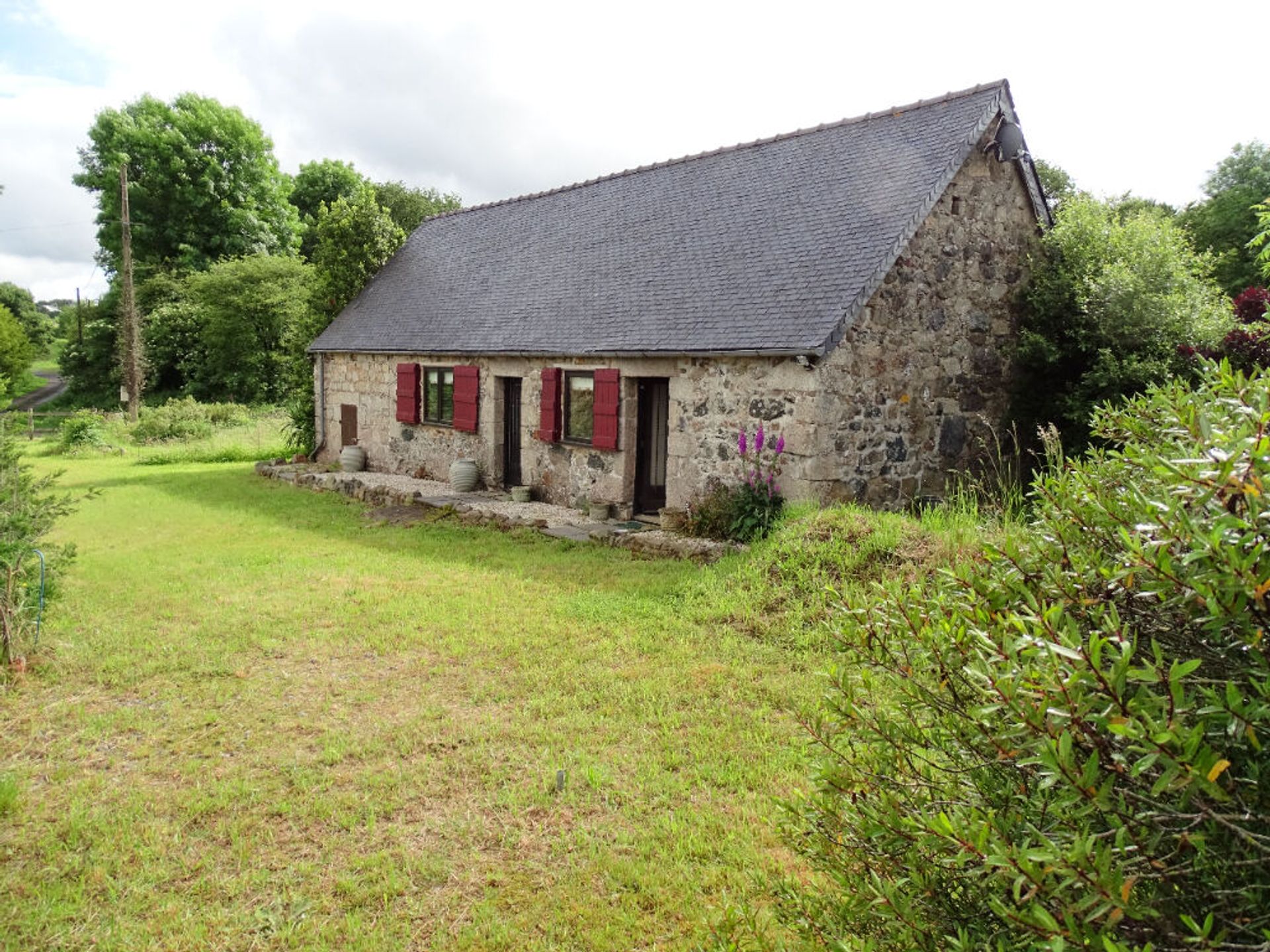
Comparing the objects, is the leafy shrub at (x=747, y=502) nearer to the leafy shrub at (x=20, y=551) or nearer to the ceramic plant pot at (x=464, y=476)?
the ceramic plant pot at (x=464, y=476)

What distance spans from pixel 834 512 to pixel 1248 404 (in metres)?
6.26

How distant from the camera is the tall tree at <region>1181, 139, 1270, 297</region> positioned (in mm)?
19750

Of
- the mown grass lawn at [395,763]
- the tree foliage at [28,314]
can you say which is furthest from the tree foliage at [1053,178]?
the tree foliage at [28,314]

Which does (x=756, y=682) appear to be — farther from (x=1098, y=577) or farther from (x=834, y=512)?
(x=1098, y=577)

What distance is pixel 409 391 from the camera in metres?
15.3

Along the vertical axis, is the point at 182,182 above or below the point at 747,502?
above

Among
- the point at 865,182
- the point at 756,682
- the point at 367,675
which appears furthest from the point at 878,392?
the point at 367,675

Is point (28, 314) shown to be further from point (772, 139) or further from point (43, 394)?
point (772, 139)

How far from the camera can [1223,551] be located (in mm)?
1354

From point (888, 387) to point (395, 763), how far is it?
730cm

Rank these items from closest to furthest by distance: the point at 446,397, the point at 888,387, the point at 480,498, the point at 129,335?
the point at 888,387 < the point at 480,498 < the point at 446,397 < the point at 129,335

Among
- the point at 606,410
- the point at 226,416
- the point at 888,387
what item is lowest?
the point at 226,416

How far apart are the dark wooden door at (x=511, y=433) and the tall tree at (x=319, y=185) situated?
1306 inches

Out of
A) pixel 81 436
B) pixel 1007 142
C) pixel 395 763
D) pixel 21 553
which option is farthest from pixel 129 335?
pixel 395 763
